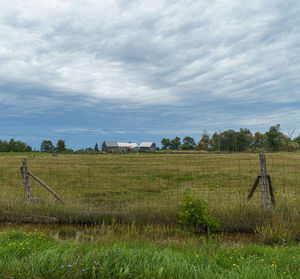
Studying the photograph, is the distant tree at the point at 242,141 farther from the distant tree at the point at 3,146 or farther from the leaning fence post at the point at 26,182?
the leaning fence post at the point at 26,182

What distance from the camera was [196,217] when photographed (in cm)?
618

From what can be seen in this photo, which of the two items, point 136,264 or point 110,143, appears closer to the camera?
point 136,264

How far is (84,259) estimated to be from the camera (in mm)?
3551

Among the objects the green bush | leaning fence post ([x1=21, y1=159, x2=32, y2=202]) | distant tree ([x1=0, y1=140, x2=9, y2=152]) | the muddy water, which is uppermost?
distant tree ([x1=0, y1=140, x2=9, y2=152])

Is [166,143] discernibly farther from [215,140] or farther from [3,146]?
[3,146]

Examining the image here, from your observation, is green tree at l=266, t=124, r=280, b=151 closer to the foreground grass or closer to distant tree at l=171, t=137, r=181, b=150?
distant tree at l=171, t=137, r=181, b=150

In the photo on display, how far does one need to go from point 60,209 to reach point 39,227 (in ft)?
2.47

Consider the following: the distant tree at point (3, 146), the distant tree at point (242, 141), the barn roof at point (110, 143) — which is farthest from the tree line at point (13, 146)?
the distant tree at point (242, 141)

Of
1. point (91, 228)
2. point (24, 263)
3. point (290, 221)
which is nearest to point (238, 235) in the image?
point (290, 221)

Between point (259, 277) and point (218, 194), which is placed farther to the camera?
point (218, 194)

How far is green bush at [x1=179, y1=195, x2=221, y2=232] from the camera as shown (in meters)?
6.17

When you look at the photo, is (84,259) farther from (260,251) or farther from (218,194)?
(218,194)

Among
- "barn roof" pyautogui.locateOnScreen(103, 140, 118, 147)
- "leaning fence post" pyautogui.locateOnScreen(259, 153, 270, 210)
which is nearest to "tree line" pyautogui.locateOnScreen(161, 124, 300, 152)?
"barn roof" pyautogui.locateOnScreen(103, 140, 118, 147)

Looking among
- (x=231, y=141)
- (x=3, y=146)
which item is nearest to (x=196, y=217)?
(x=3, y=146)
